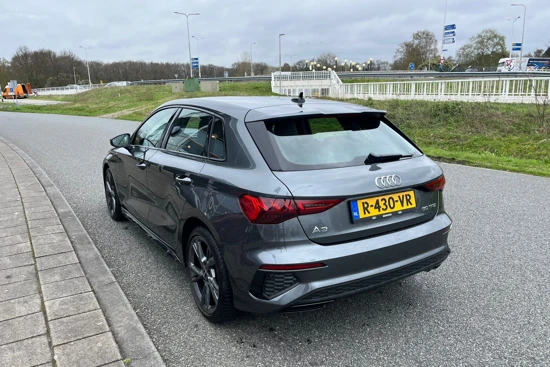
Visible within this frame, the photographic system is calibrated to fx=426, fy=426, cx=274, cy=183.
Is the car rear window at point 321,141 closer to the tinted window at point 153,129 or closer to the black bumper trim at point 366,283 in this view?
the black bumper trim at point 366,283

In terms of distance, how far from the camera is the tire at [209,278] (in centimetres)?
285

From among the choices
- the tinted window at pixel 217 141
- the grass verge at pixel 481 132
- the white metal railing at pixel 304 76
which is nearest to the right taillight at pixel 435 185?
the tinted window at pixel 217 141

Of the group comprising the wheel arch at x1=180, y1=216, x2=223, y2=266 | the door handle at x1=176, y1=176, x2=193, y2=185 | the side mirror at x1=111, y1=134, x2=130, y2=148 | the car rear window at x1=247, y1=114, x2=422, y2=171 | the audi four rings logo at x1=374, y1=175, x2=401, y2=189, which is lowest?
the wheel arch at x1=180, y1=216, x2=223, y2=266

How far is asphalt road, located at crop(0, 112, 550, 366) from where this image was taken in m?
2.68

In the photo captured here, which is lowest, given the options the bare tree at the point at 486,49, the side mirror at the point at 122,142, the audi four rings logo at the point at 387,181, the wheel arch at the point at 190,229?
the wheel arch at the point at 190,229

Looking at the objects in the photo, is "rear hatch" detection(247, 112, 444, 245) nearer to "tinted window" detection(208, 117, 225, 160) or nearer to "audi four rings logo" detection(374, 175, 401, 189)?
"audi four rings logo" detection(374, 175, 401, 189)

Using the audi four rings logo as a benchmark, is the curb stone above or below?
below

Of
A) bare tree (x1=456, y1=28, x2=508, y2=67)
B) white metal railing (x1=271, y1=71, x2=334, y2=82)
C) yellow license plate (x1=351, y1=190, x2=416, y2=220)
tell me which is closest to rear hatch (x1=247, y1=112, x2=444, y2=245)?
yellow license plate (x1=351, y1=190, x2=416, y2=220)

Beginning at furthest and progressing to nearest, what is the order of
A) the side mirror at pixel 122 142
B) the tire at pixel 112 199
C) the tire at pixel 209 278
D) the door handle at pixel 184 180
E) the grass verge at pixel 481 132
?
the grass verge at pixel 481 132
the tire at pixel 112 199
the side mirror at pixel 122 142
the door handle at pixel 184 180
the tire at pixel 209 278

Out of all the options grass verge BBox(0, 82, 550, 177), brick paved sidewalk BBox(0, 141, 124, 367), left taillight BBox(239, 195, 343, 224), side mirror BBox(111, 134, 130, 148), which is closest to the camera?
left taillight BBox(239, 195, 343, 224)

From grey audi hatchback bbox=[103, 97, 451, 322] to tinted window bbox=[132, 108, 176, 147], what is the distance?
0.53 metres

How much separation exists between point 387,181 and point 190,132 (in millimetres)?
1698

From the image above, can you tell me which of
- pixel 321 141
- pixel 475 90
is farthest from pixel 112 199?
pixel 475 90

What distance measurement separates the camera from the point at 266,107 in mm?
3217
